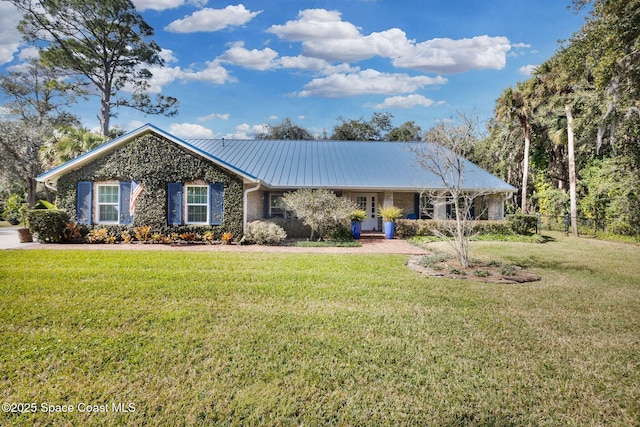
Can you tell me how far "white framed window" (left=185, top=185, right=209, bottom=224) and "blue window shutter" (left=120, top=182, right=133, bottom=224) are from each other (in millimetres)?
2427

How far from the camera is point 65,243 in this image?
1360 centimetres

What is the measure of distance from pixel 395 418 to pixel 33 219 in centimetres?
1549

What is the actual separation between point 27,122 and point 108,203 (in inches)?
755

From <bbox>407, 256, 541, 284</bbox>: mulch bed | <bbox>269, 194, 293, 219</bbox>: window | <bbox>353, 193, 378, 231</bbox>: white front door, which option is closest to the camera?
<bbox>407, 256, 541, 284</bbox>: mulch bed

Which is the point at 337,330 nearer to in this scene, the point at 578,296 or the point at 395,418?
the point at 395,418

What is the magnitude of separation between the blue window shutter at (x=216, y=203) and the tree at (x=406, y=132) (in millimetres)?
24329

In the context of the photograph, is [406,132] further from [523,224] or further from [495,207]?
[523,224]

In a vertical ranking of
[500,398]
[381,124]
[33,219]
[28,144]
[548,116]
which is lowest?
[500,398]

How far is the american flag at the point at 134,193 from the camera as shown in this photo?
1418 cm

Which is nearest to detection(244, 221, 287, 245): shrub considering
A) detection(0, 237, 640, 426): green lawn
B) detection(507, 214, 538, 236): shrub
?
detection(0, 237, 640, 426): green lawn

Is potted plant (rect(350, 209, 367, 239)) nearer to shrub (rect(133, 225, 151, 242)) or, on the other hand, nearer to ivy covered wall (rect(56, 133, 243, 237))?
ivy covered wall (rect(56, 133, 243, 237))

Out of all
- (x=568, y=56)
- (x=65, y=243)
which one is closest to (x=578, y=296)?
(x=568, y=56)

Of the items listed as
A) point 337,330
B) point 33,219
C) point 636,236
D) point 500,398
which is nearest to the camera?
point 500,398

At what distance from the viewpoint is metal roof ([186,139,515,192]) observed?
17859 millimetres
